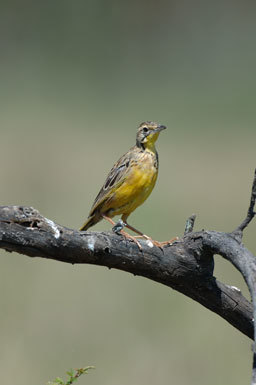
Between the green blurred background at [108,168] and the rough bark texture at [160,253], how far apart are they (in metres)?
3.17

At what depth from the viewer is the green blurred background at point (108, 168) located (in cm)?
791

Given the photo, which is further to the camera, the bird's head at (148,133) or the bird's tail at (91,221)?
the bird's head at (148,133)

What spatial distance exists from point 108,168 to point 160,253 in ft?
25.8

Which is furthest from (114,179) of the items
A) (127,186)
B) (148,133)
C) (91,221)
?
(148,133)

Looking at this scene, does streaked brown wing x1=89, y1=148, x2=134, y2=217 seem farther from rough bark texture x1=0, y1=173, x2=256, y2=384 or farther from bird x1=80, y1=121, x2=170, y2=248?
rough bark texture x1=0, y1=173, x2=256, y2=384

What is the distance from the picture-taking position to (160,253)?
4.30 metres

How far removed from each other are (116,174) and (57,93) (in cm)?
969

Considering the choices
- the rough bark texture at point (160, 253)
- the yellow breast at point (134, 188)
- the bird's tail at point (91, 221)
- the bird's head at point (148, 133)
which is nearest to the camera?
the rough bark texture at point (160, 253)

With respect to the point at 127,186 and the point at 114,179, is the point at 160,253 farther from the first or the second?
the point at 114,179

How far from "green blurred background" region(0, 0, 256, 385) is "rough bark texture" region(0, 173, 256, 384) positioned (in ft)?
10.4

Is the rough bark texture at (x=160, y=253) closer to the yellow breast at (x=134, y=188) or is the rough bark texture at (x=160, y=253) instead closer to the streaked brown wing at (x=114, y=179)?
the yellow breast at (x=134, y=188)

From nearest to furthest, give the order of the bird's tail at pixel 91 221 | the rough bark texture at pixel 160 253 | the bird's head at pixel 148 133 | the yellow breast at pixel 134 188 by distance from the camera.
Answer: the rough bark texture at pixel 160 253
the yellow breast at pixel 134 188
the bird's tail at pixel 91 221
the bird's head at pixel 148 133

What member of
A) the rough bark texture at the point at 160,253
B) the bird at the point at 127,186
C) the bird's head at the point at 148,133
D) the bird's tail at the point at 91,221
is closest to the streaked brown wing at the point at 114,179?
the bird at the point at 127,186

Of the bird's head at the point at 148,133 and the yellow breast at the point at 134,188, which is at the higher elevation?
the bird's head at the point at 148,133
